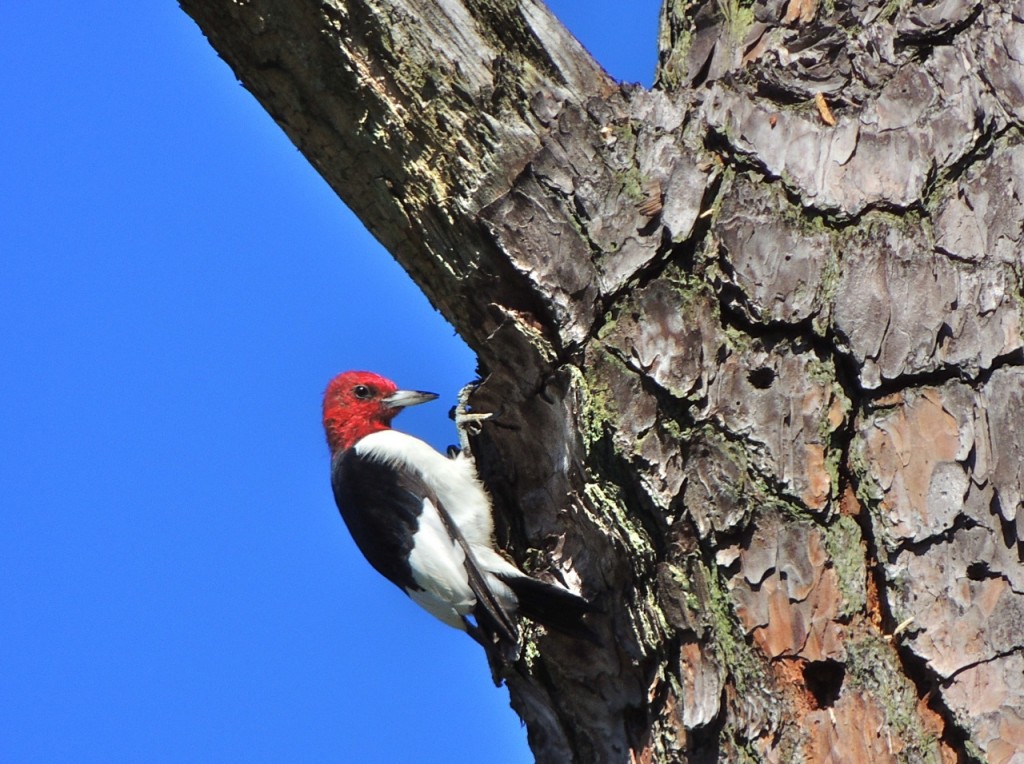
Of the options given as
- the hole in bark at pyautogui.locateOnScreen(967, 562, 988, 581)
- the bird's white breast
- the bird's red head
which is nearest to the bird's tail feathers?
the bird's white breast

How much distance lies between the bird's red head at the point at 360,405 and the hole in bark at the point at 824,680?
2.75 meters

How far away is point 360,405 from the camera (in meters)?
4.89

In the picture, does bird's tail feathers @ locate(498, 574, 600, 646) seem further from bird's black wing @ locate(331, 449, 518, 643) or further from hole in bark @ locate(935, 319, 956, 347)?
hole in bark @ locate(935, 319, 956, 347)

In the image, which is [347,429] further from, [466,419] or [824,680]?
[824,680]

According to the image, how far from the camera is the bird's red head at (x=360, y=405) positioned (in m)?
4.85

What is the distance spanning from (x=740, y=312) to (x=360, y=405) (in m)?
2.66

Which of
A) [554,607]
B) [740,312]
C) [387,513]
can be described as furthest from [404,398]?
[740,312]

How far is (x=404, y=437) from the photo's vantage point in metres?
4.65

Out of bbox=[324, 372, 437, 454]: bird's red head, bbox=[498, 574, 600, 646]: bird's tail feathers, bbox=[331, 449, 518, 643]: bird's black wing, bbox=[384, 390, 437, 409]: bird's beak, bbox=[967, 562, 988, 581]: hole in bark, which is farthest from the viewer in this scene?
bbox=[324, 372, 437, 454]: bird's red head

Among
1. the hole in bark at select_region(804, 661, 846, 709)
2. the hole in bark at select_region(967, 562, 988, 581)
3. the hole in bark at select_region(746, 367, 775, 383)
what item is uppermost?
the hole in bark at select_region(746, 367, 775, 383)

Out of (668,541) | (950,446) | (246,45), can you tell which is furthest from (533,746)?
(246,45)

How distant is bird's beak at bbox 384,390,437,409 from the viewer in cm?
473

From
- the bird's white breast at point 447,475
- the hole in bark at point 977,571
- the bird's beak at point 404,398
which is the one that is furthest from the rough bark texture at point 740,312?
the bird's beak at point 404,398

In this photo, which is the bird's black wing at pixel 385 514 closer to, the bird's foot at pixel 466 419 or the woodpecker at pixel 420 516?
the woodpecker at pixel 420 516
